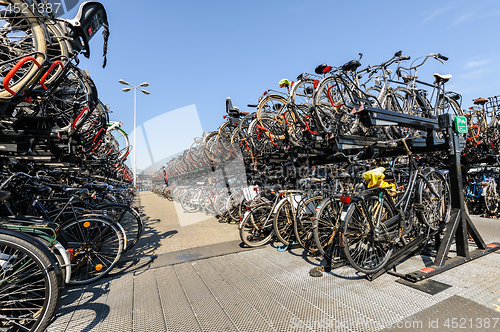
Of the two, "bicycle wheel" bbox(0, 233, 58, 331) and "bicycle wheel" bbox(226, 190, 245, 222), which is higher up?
"bicycle wheel" bbox(0, 233, 58, 331)

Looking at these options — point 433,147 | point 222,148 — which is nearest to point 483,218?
point 433,147

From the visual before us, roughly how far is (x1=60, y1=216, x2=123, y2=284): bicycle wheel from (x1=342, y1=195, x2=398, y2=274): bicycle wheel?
3.01 meters

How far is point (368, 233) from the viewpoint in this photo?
2.94m

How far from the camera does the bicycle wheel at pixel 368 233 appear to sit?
9.27 ft

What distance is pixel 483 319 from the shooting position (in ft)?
6.79

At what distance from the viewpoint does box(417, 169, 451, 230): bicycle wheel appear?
3.51 metres

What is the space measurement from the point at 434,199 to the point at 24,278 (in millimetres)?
5063

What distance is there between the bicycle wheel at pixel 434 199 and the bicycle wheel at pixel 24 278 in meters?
4.21

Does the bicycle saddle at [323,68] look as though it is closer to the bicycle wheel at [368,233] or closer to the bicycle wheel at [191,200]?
the bicycle wheel at [368,233]

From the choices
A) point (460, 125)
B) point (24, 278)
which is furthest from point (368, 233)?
point (24, 278)

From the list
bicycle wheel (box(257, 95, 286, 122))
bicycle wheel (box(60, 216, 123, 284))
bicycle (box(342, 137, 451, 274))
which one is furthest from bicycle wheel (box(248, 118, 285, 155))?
bicycle wheel (box(60, 216, 123, 284))

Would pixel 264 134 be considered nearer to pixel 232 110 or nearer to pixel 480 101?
pixel 232 110

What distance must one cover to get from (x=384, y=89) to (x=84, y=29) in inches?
208

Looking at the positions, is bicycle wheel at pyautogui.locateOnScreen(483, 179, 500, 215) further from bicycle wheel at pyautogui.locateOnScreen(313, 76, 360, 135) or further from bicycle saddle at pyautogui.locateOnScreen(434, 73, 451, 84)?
bicycle wheel at pyautogui.locateOnScreen(313, 76, 360, 135)
